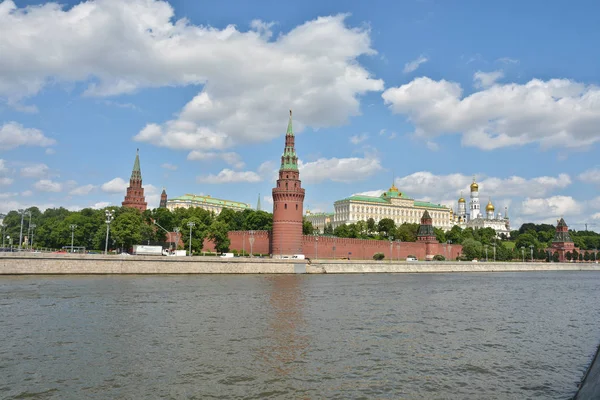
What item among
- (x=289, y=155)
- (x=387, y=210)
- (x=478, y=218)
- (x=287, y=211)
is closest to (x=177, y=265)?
(x=287, y=211)

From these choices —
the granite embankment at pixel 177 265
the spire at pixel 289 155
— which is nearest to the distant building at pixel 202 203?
the spire at pixel 289 155

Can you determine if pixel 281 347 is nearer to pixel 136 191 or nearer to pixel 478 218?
pixel 136 191

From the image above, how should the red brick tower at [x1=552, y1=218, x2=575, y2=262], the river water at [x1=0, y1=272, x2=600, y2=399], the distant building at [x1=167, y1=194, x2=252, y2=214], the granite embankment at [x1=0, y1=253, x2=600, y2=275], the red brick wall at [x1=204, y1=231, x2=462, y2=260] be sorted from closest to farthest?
the river water at [x1=0, y1=272, x2=600, y2=399] < the granite embankment at [x1=0, y1=253, x2=600, y2=275] < the red brick wall at [x1=204, y1=231, x2=462, y2=260] < the red brick tower at [x1=552, y1=218, x2=575, y2=262] < the distant building at [x1=167, y1=194, x2=252, y2=214]

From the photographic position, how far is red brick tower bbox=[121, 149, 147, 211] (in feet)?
340

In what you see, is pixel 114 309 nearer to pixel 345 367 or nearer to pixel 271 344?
pixel 271 344

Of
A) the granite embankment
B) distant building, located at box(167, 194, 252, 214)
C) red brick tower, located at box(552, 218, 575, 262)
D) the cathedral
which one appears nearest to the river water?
the granite embankment

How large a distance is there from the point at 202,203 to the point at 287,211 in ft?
303

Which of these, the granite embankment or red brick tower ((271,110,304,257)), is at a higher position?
red brick tower ((271,110,304,257))

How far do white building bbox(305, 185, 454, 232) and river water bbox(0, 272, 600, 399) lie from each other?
114781 mm

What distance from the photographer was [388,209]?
492ft

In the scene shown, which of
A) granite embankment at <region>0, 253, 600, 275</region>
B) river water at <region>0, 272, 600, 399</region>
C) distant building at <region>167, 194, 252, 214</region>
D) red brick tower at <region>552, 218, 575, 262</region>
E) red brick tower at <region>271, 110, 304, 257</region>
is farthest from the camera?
distant building at <region>167, 194, 252, 214</region>

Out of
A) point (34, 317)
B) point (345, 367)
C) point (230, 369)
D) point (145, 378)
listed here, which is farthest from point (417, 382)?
point (34, 317)

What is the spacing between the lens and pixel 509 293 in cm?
4044

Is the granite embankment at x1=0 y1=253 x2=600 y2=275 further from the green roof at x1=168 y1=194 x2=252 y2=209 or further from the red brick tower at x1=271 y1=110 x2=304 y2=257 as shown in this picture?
the green roof at x1=168 y1=194 x2=252 y2=209
